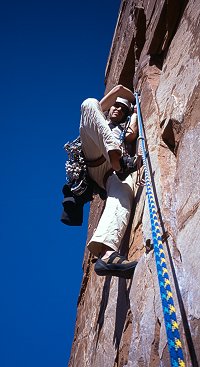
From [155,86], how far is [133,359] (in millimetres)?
1919

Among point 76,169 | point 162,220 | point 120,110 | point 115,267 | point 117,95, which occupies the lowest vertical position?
point 115,267

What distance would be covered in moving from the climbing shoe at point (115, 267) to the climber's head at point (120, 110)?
4.55 feet

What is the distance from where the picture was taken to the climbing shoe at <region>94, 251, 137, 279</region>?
2170 mm

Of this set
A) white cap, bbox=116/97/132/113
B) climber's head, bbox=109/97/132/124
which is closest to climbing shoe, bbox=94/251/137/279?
climber's head, bbox=109/97/132/124

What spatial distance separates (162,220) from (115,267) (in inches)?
16.3

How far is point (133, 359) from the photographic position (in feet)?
6.50

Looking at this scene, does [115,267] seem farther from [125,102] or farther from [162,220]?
[125,102]

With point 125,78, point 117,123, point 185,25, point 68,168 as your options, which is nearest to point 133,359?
point 68,168

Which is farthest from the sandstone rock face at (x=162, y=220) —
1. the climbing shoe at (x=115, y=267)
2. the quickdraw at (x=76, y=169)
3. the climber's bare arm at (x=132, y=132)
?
the quickdraw at (x=76, y=169)

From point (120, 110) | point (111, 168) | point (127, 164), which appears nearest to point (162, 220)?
point (127, 164)

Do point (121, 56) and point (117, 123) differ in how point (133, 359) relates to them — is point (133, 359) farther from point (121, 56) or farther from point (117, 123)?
point (121, 56)

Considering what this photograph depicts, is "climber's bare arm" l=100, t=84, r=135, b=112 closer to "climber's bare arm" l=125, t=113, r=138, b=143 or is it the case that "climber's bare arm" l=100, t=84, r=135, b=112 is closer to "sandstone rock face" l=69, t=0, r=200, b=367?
"sandstone rock face" l=69, t=0, r=200, b=367

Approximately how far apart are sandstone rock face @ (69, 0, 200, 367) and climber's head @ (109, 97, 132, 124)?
202 millimetres

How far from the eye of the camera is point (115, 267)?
7.17ft
